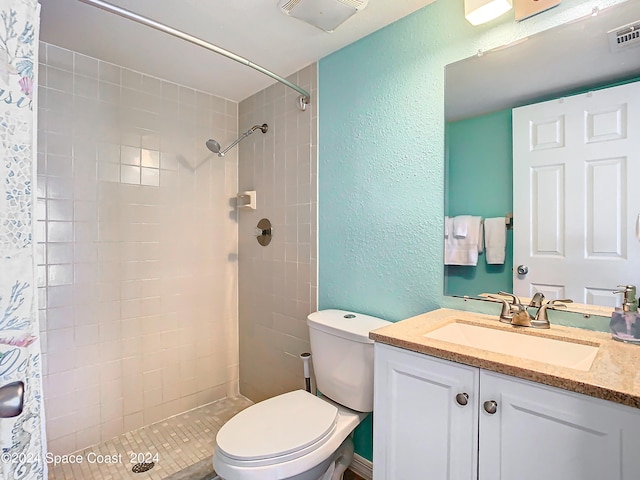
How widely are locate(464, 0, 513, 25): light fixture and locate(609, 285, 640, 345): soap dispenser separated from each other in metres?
1.02

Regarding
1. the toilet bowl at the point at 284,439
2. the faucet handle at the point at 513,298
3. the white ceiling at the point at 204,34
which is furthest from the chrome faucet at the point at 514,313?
the white ceiling at the point at 204,34

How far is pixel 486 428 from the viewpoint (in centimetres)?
87

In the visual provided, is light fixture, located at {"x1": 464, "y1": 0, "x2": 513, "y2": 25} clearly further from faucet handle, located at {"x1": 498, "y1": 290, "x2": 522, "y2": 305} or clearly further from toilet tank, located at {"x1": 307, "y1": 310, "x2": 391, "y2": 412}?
toilet tank, located at {"x1": 307, "y1": 310, "x2": 391, "y2": 412}

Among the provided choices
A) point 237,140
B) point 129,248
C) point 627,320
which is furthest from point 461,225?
point 129,248

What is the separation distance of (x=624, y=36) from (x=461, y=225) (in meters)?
0.75

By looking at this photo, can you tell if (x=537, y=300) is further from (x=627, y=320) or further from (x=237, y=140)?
(x=237, y=140)

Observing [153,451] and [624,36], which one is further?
[153,451]

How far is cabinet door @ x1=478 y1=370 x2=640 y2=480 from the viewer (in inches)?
27.1

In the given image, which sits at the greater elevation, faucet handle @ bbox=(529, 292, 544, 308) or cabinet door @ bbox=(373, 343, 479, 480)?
faucet handle @ bbox=(529, 292, 544, 308)

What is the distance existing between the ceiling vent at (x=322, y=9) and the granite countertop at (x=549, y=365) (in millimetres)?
1245

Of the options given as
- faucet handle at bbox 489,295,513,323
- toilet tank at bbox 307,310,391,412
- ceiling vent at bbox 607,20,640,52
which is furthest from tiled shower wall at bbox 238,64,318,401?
ceiling vent at bbox 607,20,640,52

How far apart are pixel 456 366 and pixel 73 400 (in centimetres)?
199

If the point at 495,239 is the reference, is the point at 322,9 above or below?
above

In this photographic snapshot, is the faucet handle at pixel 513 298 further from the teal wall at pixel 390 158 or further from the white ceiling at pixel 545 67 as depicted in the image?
the white ceiling at pixel 545 67
